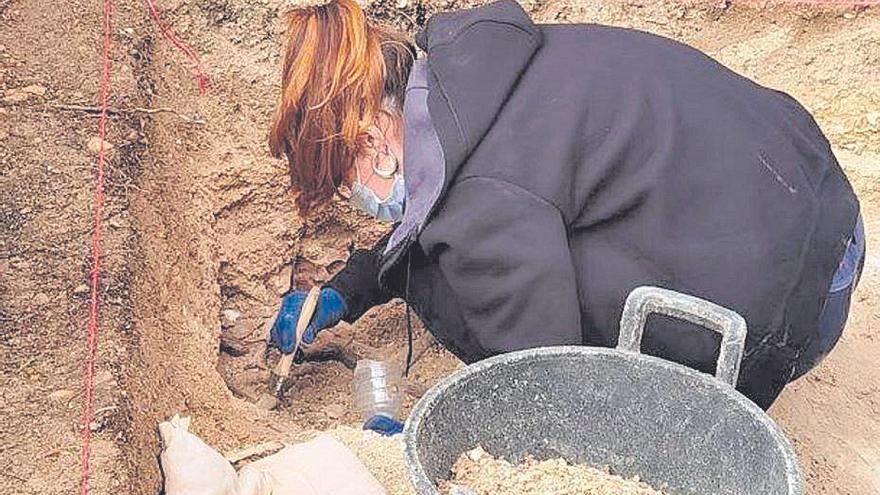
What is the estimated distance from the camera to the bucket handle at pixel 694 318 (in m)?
2.04

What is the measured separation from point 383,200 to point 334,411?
1304mm

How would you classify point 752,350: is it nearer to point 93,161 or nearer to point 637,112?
point 637,112

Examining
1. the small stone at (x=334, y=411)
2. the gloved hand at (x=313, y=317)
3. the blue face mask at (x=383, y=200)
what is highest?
the blue face mask at (x=383, y=200)

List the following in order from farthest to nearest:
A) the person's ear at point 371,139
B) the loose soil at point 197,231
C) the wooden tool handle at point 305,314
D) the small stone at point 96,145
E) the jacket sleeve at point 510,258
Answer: the small stone at point 96,145
the wooden tool handle at point 305,314
the loose soil at point 197,231
the person's ear at point 371,139
the jacket sleeve at point 510,258

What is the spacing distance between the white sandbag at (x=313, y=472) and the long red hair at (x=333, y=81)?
64 cm

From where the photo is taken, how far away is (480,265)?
230 cm

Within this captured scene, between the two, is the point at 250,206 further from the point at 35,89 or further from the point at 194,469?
the point at 194,469

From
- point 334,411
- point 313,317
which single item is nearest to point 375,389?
point 334,411

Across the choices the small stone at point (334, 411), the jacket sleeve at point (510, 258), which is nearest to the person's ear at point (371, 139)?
the jacket sleeve at point (510, 258)

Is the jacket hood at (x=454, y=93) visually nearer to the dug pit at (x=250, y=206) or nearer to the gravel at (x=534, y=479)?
the gravel at (x=534, y=479)

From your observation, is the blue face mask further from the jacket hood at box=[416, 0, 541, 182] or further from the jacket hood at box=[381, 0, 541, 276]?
the jacket hood at box=[416, 0, 541, 182]

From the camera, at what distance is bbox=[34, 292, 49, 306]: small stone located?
115 inches

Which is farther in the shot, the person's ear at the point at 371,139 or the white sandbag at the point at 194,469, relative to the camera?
the person's ear at the point at 371,139

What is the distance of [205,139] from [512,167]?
212 cm
